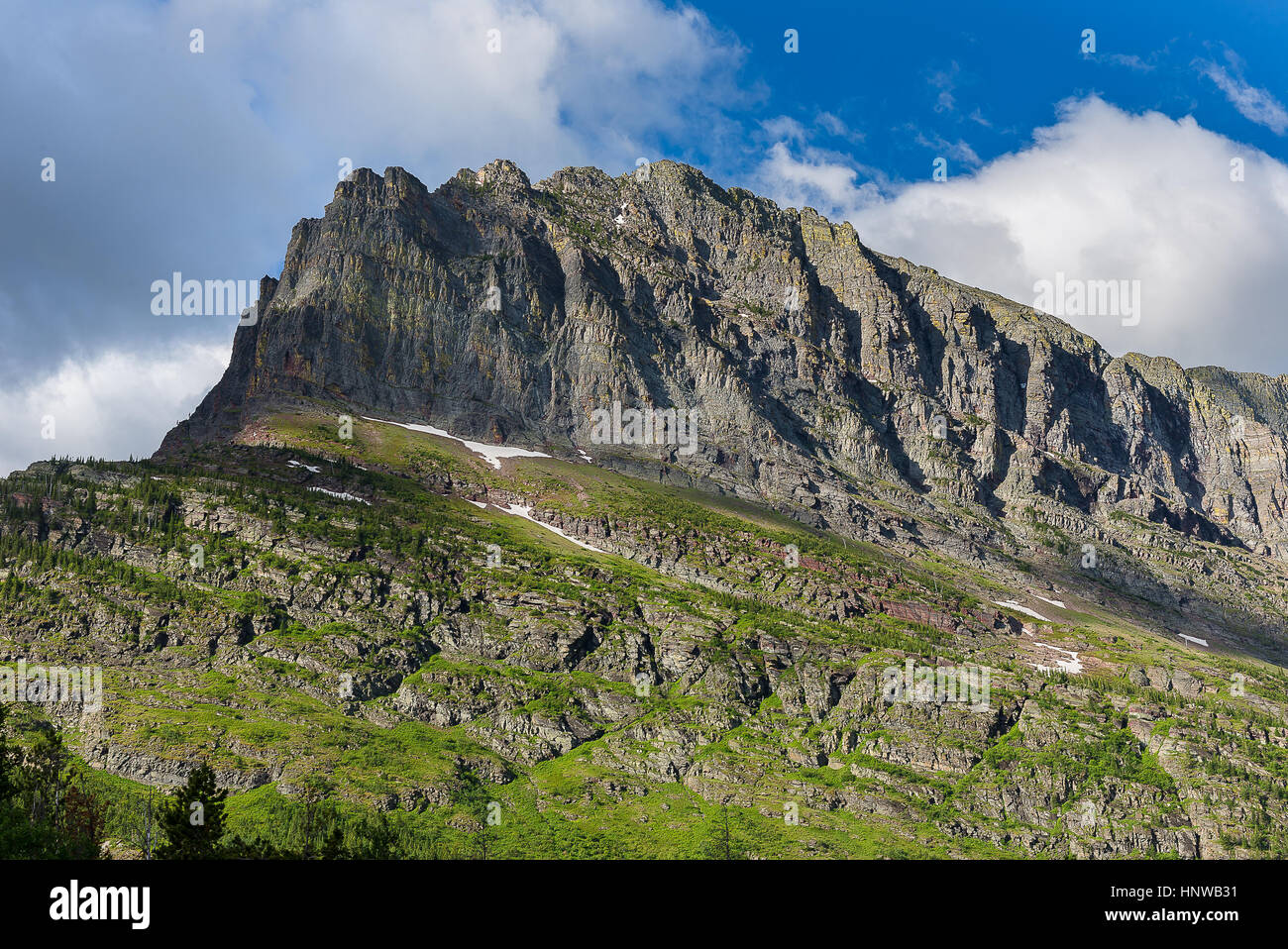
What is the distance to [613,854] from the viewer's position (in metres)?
157

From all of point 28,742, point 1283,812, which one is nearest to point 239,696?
point 28,742

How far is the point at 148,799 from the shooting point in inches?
5842
